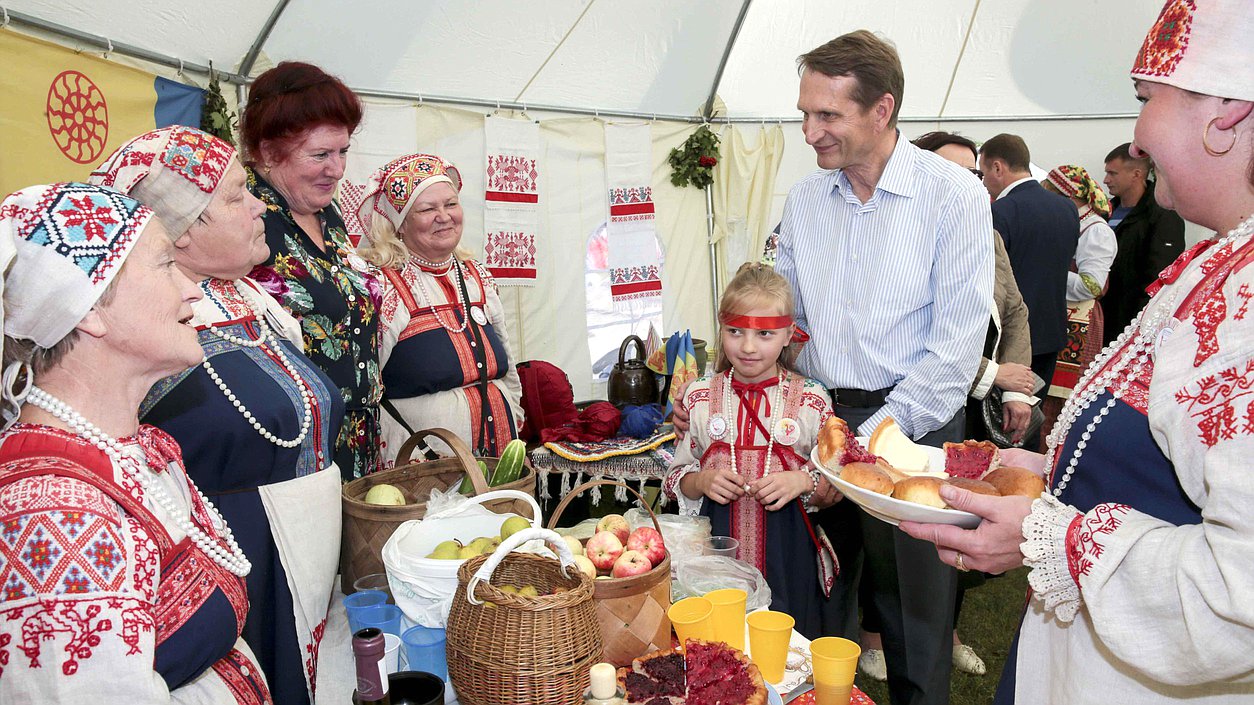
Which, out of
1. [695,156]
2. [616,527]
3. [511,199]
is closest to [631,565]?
[616,527]

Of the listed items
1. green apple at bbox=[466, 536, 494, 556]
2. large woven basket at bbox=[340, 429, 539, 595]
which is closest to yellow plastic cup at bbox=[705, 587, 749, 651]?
green apple at bbox=[466, 536, 494, 556]

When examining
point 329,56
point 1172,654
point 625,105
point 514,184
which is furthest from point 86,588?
point 625,105

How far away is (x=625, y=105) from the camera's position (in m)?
6.87

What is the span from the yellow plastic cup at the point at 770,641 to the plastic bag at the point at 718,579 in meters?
0.29

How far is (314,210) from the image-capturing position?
111 inches

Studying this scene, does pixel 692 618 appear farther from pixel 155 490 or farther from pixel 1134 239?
pixel 1134 239

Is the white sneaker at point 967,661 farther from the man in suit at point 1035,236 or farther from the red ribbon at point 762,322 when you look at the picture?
the red ribbon at point 762,322

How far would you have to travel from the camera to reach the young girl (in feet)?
8.93

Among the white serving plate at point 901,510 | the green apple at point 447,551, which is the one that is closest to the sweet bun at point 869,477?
the white serving plate at point 901,510

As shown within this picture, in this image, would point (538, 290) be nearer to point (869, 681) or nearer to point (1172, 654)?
point (869, 681)

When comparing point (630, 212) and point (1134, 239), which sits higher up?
point (630, 212)

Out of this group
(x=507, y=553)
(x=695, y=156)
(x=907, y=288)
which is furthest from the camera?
(x=695, y=156)

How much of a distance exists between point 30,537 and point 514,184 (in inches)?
207

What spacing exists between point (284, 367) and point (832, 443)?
54.8 inches
